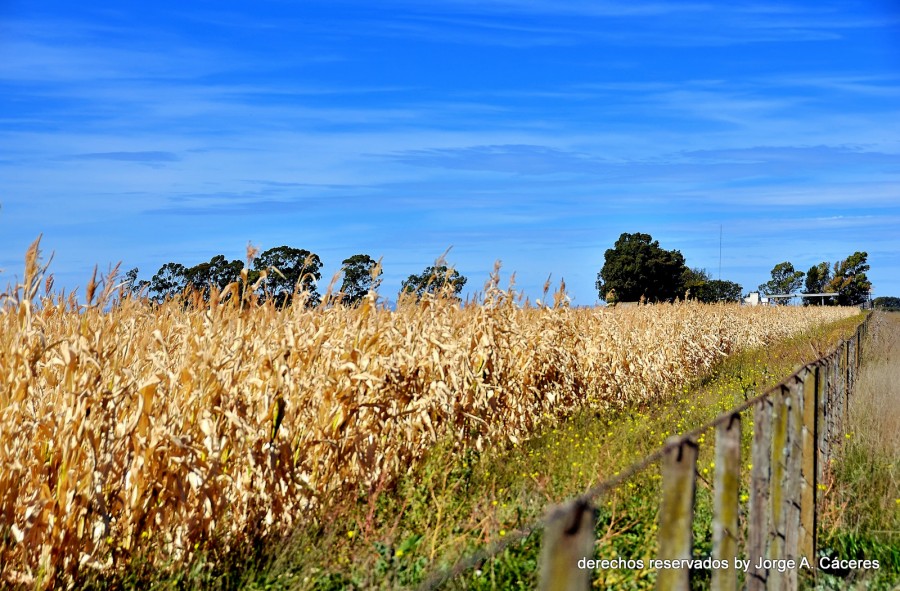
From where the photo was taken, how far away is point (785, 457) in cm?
502

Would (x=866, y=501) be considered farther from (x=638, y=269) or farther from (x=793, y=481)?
(x=638, y=269)

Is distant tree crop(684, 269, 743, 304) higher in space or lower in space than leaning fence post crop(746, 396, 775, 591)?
higher

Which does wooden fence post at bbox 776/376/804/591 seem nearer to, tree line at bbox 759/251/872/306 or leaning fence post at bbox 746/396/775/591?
leaning fence post at bbox 746/396/775/591

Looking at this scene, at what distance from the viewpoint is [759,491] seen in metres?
4.32

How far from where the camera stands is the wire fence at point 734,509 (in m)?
2.13

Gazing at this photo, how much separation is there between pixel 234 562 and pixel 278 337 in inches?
74.2

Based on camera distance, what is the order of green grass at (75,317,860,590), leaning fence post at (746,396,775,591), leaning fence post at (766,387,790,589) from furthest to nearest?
1. green grass at (75,317,860,590)
2. leaning fence post at (766,387,790,589)
3. leaning fence post at (746,396,775,591)

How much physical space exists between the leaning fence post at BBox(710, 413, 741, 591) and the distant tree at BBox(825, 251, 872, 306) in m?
118

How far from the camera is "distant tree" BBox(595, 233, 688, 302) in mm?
75438

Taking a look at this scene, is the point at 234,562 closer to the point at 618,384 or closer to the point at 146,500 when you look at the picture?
the point at 146,500

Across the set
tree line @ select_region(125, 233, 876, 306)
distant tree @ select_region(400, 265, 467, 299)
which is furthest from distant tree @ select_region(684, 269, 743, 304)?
distant tree @ select_region(400, 265, 467, 299)

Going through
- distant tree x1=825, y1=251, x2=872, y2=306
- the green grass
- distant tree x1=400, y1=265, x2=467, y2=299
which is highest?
distant tree x1=825, y1=251, x2=872, y2=306

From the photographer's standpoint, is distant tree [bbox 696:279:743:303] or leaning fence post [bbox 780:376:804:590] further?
distant tree [bbox 696:279:743:303]

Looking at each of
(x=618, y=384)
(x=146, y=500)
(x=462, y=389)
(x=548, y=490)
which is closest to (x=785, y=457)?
(x=548, y=490)
